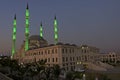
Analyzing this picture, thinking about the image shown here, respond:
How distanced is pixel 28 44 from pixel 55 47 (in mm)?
21110

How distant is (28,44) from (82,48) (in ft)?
64.6

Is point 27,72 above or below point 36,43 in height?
below

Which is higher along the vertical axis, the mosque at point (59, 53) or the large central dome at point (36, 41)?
the large central dome at point (36, 41)

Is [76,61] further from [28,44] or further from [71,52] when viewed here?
[28,44]

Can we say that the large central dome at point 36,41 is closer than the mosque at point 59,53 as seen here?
No

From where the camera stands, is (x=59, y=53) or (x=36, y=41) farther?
(x=36, y=41)

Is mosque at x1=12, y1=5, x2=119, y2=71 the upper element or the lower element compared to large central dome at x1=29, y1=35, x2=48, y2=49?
lower

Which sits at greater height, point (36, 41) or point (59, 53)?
point (36, 41)

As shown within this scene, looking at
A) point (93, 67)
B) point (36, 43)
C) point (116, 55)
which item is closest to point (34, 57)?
point (36, 43)

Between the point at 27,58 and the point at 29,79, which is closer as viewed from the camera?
the point at 29,79

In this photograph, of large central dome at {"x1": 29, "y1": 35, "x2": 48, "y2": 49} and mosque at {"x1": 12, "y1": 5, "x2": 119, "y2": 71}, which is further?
large central dome at {"x1": 29, "y1": 35, "x2": 48, "y2": 49}

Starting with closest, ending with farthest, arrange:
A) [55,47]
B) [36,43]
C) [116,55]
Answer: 1. [55,47]
2. [36,43]
3. [116,55]

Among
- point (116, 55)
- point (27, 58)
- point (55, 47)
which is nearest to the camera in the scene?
point (55, 47)

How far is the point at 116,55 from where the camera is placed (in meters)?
95.9
